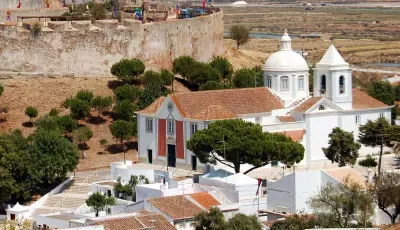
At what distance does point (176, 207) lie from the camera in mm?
43125

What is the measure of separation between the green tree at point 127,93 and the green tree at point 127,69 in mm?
2166

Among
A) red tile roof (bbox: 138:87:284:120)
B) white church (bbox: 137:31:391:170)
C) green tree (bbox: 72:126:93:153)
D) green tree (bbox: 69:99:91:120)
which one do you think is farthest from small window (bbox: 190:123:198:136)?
green tree (bbox: 69:99:91:120)

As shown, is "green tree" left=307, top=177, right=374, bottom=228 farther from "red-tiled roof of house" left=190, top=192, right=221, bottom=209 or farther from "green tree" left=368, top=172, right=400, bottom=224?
"red-tiled roof of house" left=190, top=192, right=221, bottom=209

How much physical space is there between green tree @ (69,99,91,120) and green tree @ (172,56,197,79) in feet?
24.1

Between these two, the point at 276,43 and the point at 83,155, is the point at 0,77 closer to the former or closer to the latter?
the point at 83,155

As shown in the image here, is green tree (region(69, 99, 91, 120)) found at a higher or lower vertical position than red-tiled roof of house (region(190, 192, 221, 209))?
higher

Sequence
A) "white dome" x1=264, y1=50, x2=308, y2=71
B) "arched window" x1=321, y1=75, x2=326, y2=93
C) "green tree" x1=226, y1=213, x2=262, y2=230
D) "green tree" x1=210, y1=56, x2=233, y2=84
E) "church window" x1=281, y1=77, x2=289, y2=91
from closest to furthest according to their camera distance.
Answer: "green tree" x1=226, y1=213, x2=262, y2=230
"white dome" x1=264, y1=50, x2=308, y2=71
"church window" x1=281, y1=77, x2=289, y2=91
"arched window" x1=321, y1=75, x2=326, y2=93
"green tree" x1=210, y1=56, x2=233, y2=84

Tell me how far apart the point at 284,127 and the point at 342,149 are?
8.97 feet

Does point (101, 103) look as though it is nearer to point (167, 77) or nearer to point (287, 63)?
point (167, 77)

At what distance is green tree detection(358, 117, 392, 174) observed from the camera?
5138cm

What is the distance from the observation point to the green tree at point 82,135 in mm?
57844

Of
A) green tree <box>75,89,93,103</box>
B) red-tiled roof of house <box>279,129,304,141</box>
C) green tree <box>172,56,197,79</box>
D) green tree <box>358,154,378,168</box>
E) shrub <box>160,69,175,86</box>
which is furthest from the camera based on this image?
green tree <box>172,56,197,79</box>

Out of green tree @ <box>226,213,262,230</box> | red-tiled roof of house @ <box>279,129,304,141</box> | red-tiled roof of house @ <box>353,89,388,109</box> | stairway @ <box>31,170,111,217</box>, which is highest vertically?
red-tiled roof of house @ <box>353,89,388,109</box>

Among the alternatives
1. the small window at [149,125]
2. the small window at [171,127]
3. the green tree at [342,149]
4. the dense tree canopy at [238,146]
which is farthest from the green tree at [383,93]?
the dense tree canopy at [238,146]
